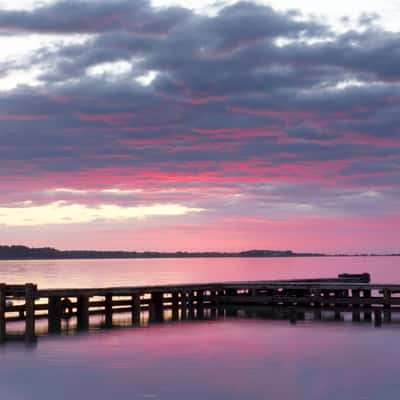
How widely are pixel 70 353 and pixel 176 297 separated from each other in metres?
15.8

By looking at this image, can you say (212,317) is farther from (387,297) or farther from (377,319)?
(387,297)

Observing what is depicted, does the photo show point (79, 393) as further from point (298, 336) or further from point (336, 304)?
point (336, 304)

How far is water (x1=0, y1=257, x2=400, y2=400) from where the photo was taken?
20281 millimetres

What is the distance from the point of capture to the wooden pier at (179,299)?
34125 mm

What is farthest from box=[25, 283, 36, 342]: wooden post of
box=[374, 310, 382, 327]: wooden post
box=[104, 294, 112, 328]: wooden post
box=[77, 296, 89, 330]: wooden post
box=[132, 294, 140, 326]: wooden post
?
box=[374, 310, 382, 327]: wooden post

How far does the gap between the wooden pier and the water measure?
249 cm

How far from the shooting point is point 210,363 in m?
25.0

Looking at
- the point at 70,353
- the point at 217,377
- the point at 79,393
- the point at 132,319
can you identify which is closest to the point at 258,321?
the point at 132,319

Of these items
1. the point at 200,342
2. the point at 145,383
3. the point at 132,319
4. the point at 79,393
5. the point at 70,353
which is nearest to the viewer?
the point at 79,393

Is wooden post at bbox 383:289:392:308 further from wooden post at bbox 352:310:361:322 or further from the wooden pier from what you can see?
wooden post at bbox 352:310:361:322

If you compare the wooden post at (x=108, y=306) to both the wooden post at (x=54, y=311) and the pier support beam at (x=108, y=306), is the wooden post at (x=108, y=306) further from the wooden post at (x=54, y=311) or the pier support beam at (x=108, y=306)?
the wooden post at (x=54, y=311)

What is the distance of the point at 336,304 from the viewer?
42312mm

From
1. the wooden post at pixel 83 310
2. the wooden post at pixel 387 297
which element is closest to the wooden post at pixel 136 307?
the wooden post at pixel 83 310

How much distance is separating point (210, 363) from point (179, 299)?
1736cm
